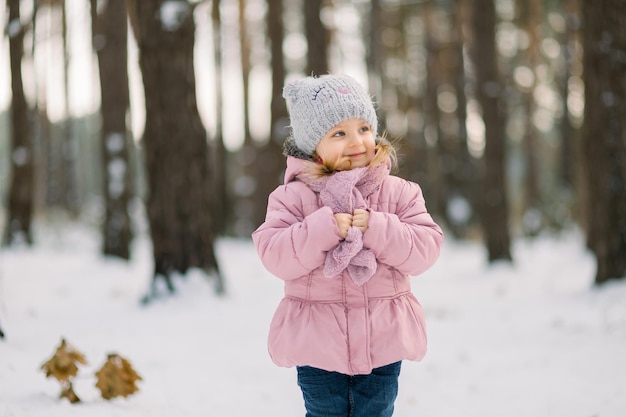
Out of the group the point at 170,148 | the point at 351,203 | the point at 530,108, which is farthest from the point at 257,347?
the point at 530,108

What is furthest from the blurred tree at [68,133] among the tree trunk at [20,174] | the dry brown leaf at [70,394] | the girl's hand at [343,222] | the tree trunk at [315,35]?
the girl's hand at [343,222]

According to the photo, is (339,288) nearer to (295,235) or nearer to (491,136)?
(295,235)

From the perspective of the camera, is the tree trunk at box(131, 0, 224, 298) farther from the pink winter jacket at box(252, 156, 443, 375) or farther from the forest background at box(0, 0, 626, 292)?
the pink winter jacket at box(252, 156, 443, 375)

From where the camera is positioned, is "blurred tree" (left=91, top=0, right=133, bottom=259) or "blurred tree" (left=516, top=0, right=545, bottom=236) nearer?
"blurred tree" (left=91, top=0, right=133, bottom=259)

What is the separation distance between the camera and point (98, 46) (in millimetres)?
10906

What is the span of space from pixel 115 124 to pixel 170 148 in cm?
449

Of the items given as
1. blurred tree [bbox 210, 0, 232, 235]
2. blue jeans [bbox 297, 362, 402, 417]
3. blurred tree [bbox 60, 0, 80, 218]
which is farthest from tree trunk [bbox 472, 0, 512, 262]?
blurred tree [bbox 60, 0, 80, 218]

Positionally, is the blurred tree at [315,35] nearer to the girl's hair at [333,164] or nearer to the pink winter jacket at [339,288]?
the girl's hair at [333,164]

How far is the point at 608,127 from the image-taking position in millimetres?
6691

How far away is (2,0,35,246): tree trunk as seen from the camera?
1165cm

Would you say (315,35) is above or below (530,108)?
above

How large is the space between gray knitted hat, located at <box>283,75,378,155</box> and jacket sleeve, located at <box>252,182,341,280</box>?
0.25 metres

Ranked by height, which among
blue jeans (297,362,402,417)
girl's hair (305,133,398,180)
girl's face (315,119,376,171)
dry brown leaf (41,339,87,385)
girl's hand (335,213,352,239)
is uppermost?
girl's face (315,119,376,171)

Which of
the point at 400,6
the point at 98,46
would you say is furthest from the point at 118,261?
the point at 400,6
